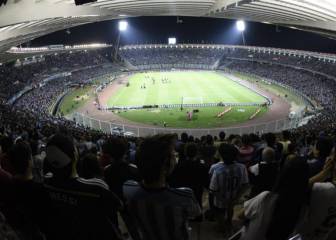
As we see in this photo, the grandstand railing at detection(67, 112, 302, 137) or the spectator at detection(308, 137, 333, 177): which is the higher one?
the spectator at detection(308, 137, 333, 177)

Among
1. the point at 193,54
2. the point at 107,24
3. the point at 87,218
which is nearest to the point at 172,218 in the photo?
the point at 87,218

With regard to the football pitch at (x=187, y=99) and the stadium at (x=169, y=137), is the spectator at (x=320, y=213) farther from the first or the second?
the football pitch at (x=187, y=99)

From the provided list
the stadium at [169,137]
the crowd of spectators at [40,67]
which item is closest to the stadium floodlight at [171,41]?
the crowd of spectators at [40,67]

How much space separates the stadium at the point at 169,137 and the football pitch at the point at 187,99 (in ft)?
0.63

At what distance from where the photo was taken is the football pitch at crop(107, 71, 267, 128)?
3441cm

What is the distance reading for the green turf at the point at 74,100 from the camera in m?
41.3

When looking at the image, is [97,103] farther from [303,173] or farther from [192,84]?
[303,173]

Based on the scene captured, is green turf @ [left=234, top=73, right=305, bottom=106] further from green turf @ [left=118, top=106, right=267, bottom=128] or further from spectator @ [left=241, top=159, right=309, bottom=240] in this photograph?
spectator @ [left=241, top=159, right=309, bottom=240]

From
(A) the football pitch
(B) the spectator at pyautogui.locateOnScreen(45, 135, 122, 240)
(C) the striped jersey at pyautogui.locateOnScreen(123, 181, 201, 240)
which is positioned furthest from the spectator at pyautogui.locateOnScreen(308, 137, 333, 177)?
(A) the football pitch

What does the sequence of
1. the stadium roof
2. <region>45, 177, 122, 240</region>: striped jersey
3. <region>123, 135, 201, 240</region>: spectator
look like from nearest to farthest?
1. <region>123, 135, 201, 240</region>: spectator
2. <region>45, 177, 122, 240</region>: striped jersey
3. the stadium roof

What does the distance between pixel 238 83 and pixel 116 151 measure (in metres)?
55.9

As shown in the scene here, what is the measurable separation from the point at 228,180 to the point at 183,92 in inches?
1818

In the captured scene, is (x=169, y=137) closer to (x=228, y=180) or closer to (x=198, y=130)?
(x=228, y=180)

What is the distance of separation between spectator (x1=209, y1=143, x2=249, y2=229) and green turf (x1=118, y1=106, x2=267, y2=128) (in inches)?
1024
